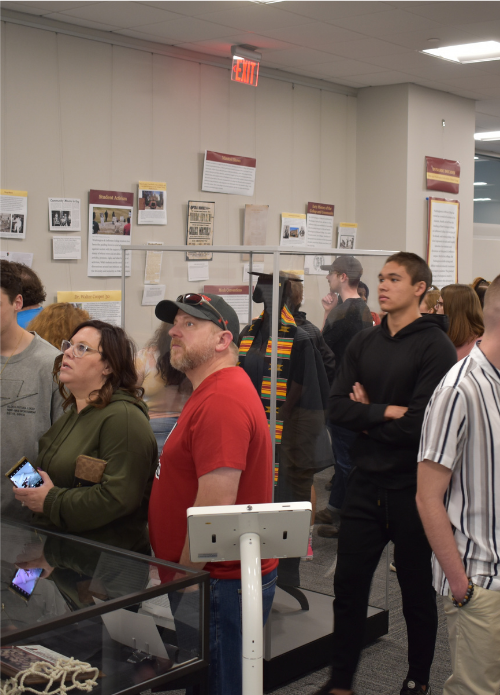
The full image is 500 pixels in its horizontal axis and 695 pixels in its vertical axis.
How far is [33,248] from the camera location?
13.6 ft

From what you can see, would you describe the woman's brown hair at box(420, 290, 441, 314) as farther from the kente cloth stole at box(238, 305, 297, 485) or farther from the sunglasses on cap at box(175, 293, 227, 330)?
the sunglasses on cap at box(175, 293, 227, 330)

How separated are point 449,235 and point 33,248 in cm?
362

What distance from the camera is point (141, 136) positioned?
4.64m

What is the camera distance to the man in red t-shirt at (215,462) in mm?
1783

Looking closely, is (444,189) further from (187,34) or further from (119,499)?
(119,499)

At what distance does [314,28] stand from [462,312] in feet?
6.16

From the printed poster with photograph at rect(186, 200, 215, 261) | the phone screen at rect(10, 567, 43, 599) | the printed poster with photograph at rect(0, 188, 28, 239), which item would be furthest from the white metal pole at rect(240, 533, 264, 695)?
the printed poster with photograph at rect(186, 200, 215, 261)

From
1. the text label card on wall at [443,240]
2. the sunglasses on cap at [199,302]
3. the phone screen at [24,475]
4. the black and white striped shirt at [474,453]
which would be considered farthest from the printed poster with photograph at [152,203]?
the black and white striped shirt at [474,453]

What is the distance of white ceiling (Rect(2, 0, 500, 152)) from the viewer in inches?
152

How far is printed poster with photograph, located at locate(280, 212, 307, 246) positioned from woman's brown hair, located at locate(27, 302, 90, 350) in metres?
2.57

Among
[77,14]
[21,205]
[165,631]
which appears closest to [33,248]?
[21,205]

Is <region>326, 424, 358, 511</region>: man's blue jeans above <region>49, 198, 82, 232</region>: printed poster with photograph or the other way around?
the other way around

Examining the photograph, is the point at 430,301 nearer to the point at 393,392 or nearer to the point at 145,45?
the point at 393,392

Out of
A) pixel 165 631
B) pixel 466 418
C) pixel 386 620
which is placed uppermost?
pixel 466 418
